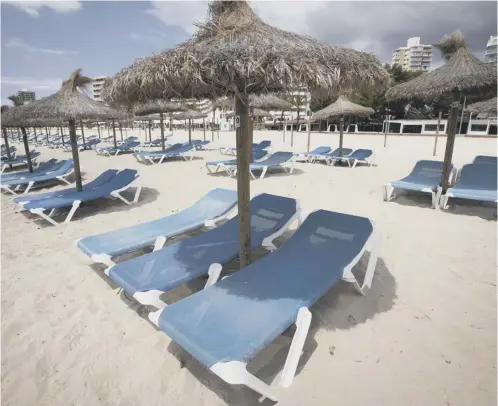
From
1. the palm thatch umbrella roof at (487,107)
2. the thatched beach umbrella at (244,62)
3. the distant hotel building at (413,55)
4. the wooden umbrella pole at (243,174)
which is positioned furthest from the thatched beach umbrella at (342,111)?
the distant hotel building at (413,55)

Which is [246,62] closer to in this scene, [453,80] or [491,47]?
[453,80]

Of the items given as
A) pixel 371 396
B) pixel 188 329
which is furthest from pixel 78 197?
pixel 371 396

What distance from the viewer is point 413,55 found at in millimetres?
114875

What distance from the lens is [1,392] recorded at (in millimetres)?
2043

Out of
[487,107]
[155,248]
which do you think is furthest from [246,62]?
[487,107]

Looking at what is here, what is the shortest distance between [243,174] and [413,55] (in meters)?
141

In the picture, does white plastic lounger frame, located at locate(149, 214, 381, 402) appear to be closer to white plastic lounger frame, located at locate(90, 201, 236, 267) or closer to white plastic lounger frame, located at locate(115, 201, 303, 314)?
white plastic lounger frame, located at locate(115, 201, 303, 314)

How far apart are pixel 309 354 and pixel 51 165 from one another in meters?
10.5

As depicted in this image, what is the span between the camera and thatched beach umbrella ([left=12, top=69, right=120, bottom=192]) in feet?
18.4

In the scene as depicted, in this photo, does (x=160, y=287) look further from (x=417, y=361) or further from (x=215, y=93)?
(x=417, y=361)

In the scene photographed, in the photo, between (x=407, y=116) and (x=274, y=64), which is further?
(x=407, y=116)

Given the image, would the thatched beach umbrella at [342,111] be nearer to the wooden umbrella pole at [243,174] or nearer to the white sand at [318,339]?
the white sand at [318,339]

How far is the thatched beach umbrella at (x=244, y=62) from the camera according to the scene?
199 cm

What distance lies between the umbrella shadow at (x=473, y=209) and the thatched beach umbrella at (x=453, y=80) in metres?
0.39
